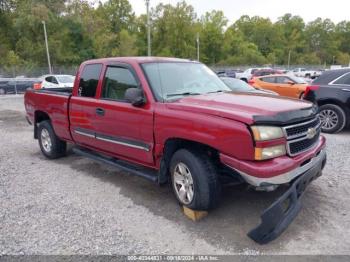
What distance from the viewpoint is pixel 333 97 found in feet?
27.4

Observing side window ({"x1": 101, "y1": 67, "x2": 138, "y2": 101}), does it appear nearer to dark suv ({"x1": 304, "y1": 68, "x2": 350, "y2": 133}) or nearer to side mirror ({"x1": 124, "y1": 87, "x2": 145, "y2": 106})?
side mirror ({"x1": 124, "y1": 87, "x2": 145, "y2": 106})

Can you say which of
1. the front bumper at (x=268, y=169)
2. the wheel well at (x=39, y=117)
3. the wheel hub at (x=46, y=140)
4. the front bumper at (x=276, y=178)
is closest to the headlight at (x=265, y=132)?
the front bumper at (x=268, y=169)

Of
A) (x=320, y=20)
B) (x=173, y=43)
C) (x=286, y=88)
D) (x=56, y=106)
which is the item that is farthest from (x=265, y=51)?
(x=56, y=106)

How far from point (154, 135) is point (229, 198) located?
1366 mm

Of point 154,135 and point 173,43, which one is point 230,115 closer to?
point 154,135

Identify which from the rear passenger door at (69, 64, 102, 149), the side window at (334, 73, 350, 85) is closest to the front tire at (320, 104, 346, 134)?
the side window at (334, 73, 350, 85)

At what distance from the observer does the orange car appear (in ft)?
45.0

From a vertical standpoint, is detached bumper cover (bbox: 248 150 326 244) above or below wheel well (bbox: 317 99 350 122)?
below

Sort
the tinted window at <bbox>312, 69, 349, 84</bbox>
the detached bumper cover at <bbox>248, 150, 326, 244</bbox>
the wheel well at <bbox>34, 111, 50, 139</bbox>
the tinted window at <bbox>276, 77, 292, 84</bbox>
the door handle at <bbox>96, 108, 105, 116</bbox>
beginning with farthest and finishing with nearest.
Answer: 1. the tinted window at <bbox>276, 77, 292, 84</bbox>
2. the tinted window at <bbox>312, 69, 349, 84</bbox>
3. the wheel well at <bbox>34, 111, 50, 139</bbox>
4. the door handle at <bbox>96, 108, 105, 116</bbox>
5. the detached bumper cover at <bbox>248, 150, 326, 244</bbox>

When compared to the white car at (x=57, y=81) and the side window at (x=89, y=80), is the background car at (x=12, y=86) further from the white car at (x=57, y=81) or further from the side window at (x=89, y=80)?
the side window at (x=89, y=80)

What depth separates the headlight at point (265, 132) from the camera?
3221mm

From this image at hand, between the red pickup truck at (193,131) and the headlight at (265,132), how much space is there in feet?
0.03

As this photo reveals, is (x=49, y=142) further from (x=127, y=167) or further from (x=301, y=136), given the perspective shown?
(x=301, y=136)

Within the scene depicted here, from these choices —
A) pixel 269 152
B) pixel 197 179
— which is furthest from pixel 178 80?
pixel 269 152
